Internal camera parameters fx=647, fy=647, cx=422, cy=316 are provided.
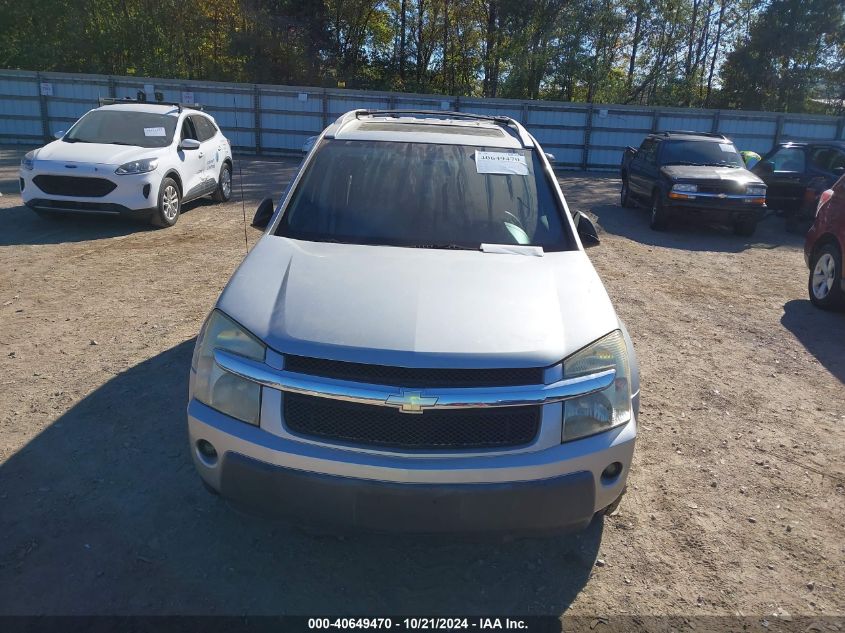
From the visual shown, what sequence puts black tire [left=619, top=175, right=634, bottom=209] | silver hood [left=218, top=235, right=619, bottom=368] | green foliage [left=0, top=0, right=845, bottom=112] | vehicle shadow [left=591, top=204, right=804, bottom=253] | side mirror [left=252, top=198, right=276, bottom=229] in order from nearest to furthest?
silver hood [left=218, top=235, right=619, bottom=368], side mirror [left=252, top=198, right=276, bottom=229], vehicle shadow [left=591, top=204, right=804, bottom=253], black tire [left=619, top=175, right=634, bottom=209], green foliage [left=0, top=0, right=845, bottom=112]

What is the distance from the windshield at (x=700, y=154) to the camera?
12.1m

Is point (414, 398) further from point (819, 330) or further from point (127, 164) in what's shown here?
point (127, 164)

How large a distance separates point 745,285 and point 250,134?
57.9 ft

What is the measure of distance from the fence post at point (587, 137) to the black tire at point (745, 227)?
11101 mm

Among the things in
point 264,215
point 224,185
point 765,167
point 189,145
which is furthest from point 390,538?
A: point 765,167

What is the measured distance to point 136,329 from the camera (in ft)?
18.5

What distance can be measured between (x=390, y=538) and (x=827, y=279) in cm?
656

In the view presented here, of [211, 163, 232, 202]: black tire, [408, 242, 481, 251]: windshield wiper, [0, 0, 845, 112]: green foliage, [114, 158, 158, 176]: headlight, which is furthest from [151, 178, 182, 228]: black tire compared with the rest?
[0, 0, 845, 112]: green foliage

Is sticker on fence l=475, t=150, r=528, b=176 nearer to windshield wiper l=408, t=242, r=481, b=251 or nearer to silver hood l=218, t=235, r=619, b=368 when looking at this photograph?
windshield wiper l=408, t=242, r=481, b=251

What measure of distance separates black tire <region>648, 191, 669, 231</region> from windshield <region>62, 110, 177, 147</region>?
8409 mm

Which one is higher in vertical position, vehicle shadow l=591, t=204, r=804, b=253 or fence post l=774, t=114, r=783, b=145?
fence post l=774, t=114, r=783, b=145

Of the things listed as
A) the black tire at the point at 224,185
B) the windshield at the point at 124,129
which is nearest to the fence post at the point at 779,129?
the black tire at the point at 224,185

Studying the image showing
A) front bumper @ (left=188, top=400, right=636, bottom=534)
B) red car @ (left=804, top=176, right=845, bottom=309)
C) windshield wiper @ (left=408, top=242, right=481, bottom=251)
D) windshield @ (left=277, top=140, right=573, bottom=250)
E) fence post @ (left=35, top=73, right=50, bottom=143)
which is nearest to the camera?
front bumper @ (left=188, top=400, right=636, bottom=534)

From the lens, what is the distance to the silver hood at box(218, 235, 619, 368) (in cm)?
254
